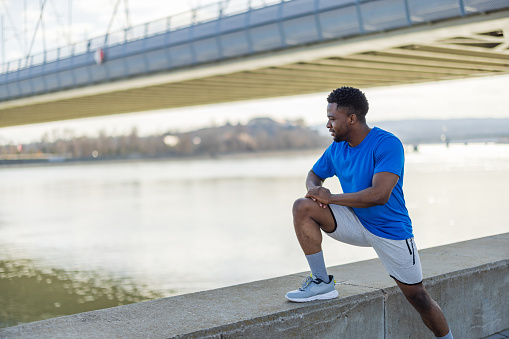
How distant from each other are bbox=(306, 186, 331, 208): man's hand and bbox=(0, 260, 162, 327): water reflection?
23.7 ft

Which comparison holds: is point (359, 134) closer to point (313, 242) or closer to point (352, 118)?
point (352, 118)

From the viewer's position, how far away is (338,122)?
374cm

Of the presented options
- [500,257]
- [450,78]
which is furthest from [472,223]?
[500,257]

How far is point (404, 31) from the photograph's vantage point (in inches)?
722

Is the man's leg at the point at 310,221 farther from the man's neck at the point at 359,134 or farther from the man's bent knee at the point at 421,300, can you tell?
the man's bent knee at the point at 421,300

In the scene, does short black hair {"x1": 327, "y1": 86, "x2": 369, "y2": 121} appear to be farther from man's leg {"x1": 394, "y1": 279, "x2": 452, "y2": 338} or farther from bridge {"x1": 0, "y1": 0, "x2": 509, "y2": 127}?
bridge {"x1": 0, "y1": 0, "x2": 509, "y2": 127}

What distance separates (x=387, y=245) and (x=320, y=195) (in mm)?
501

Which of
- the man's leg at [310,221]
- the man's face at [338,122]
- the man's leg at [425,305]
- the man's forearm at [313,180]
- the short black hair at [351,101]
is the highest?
the short black hair at [351,101]

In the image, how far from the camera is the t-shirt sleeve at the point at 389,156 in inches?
140

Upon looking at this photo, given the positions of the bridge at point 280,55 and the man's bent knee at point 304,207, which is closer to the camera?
the man's bent knee at point 304,207

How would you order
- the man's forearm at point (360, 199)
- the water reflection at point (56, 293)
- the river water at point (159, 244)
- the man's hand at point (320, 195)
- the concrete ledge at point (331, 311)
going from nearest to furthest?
the concrete ledge at point (331, 311) → the man's forearm at point (360, 199) → the man's hand at point (320, 195) → the water reflection at point (56, 293) → the river water at point (159, 244)

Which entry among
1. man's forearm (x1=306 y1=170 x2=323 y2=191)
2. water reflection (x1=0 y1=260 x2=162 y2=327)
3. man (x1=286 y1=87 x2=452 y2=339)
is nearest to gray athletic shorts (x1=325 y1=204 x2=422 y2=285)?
man (x1=286 y1=87 x2=452 y2=339)

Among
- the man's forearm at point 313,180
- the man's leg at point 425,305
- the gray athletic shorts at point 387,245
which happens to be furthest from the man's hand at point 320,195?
the man's leg at point 425,305

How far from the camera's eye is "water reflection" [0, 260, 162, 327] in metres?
10.4
